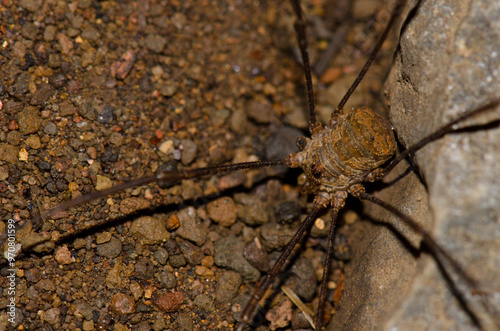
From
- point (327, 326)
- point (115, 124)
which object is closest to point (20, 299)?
point (115, 124)

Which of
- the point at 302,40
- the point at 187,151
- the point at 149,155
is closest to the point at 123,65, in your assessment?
the point at 149,155

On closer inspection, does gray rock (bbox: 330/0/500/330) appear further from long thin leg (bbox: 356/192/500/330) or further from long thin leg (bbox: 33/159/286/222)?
long thin leg (bbox: 33/159/286/222)

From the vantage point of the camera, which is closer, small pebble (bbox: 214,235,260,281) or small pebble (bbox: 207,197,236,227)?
small pebble (bbox: 214,235,260,281)

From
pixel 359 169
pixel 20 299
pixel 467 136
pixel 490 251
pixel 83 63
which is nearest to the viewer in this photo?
pixel 490 251

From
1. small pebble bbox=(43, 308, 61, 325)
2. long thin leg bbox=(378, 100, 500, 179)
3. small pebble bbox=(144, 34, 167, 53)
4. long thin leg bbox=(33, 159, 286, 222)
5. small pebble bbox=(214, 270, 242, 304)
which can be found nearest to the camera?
long thin leg bbox=(378, 100, 500, 179)

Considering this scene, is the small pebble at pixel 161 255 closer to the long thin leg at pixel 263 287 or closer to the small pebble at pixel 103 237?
the small pebble at pixel 103 237

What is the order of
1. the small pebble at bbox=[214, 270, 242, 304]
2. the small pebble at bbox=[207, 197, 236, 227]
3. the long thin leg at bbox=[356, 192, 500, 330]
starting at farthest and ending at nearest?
the small pebble at bbox=[207, 197, 236, 227]
the small pebble at bbox=[214, 270, 242, 304]
the long thin leg at bbox=[356, 192, 500, 330]

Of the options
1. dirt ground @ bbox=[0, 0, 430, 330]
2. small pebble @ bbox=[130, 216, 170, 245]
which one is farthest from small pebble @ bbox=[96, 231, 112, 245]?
small pebble @ bbox=[130, 216, 170, 245]

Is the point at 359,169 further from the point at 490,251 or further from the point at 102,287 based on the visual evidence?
the point at 102,287
